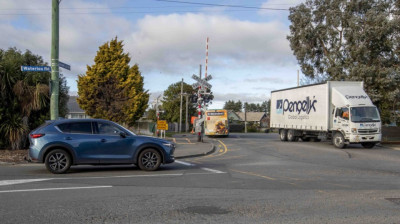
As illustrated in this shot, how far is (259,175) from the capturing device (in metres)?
11.2

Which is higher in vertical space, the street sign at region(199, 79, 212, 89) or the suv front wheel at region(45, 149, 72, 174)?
the street sign at region(199, 79, 212, 89)

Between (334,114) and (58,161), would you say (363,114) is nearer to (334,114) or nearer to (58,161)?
(334,114)

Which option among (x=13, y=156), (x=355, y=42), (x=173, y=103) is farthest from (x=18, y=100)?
(x=173, y=103)

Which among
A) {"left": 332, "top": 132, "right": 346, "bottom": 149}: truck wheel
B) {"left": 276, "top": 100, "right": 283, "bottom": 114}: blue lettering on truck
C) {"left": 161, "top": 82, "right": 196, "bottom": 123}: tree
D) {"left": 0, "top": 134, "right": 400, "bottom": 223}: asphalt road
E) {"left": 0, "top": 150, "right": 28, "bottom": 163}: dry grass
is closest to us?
{"left": 0, "top": 134, "right": 400, "bottom": 223}: asphalt road

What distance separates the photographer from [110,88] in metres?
35.5

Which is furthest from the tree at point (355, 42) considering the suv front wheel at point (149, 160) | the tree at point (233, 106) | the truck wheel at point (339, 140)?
the tree at point (233, 106)

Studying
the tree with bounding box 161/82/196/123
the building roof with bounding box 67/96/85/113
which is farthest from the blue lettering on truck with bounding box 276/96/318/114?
the tree with bounding box 161/82/196/123

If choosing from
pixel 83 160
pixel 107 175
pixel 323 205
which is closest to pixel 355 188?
pixel 323 205

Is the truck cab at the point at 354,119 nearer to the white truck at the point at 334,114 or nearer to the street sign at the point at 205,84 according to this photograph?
the white truck at the point at 334,114

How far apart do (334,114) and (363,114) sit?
1.76 metres

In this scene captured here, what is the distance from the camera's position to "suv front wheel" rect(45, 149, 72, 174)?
10680 mm

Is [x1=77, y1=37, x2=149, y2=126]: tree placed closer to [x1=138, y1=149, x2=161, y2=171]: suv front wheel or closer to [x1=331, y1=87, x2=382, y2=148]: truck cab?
[x1=331, y1=87, x2=382, y2=148]: truck cab

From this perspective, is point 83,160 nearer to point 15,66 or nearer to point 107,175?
point 107,175

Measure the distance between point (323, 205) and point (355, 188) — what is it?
7.72 feet
